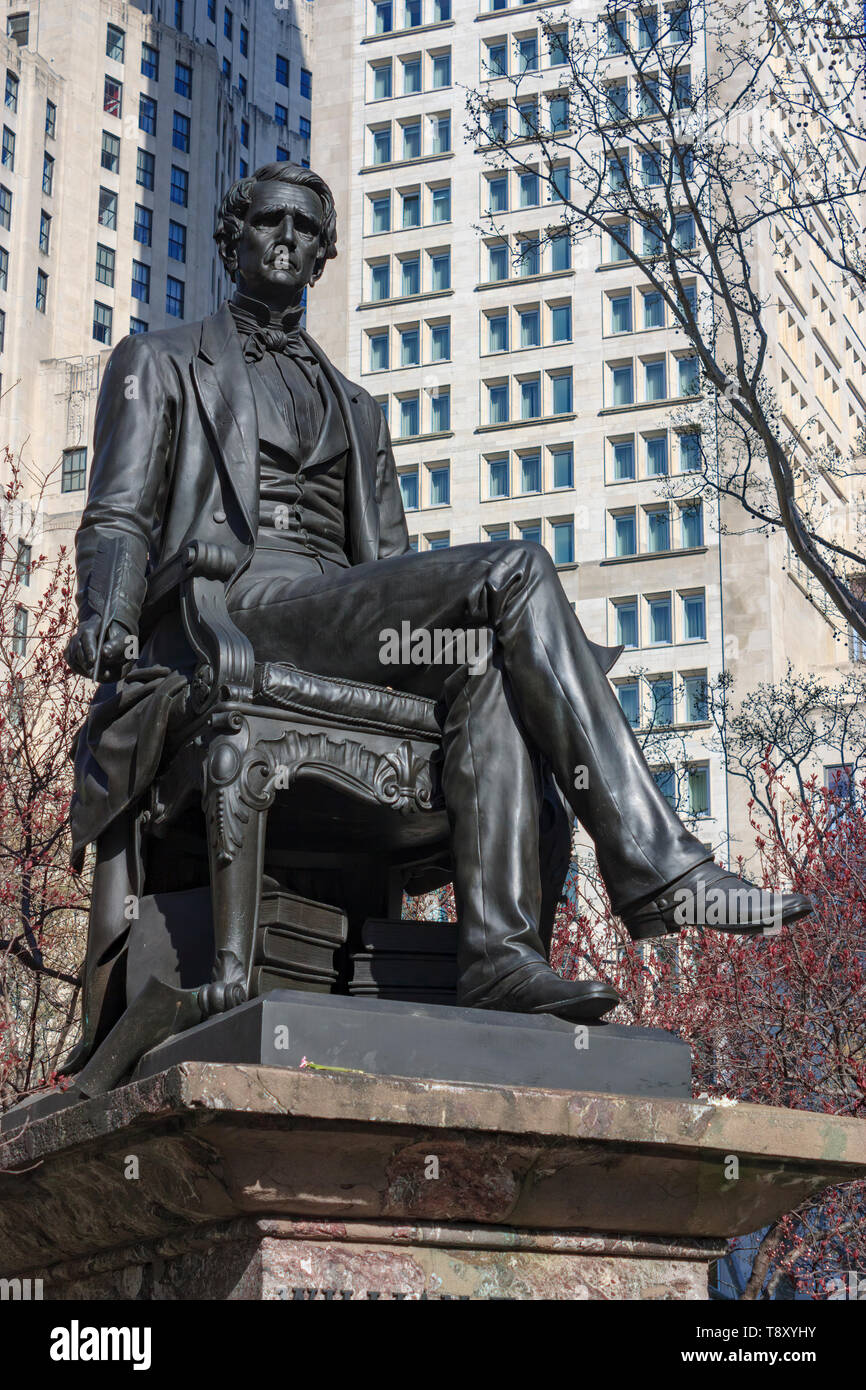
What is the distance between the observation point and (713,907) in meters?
5.53

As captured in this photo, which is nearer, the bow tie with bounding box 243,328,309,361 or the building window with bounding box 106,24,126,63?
the bow tie with bounding box 243,328,309,361

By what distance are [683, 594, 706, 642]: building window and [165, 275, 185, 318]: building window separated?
3856 centimetres

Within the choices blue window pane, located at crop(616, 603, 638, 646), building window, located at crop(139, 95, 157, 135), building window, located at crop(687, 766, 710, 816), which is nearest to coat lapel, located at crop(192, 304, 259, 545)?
building window, located at crop(687, 766, 710, 816)

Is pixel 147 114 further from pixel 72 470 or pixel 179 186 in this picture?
pixel 72 470

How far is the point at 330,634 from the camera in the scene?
20.5 feet

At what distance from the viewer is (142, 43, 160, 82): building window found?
97.2 metres

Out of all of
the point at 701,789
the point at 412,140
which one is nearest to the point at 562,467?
the point at 701,789

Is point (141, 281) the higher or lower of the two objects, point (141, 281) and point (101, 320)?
the higher

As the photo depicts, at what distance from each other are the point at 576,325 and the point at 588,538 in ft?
26.9

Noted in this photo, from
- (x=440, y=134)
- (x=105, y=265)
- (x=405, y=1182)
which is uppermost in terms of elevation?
(x=105, y=265)

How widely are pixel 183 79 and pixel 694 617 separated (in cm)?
4930

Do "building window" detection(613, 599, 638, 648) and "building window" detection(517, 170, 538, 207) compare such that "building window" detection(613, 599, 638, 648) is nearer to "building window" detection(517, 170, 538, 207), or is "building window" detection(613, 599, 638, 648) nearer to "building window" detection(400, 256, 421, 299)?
"building window" detection(400, 256, 421, 299)

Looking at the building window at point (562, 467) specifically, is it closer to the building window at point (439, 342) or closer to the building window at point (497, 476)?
the building window at point (497, 476)

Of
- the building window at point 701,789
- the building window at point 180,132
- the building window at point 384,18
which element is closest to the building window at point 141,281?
the building window at point 180,132
